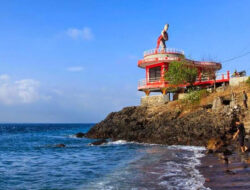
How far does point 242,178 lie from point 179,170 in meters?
4.16

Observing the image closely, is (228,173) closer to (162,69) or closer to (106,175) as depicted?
(106,175)

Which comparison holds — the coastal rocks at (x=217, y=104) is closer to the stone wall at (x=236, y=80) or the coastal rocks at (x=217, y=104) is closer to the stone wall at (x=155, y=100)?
the stone wall at (x=236, y=80)

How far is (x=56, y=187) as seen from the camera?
43.1ft

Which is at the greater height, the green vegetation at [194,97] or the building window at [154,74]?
the building window at [154,74]

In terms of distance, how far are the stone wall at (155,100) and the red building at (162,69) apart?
164 cm

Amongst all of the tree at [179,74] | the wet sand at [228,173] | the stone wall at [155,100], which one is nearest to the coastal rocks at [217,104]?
the tree at [179,74]

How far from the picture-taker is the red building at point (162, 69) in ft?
142

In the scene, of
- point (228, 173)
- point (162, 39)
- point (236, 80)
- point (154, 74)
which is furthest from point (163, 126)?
point (228, 173)

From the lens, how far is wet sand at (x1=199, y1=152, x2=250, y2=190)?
438 inches

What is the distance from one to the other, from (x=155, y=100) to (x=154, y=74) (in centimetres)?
539

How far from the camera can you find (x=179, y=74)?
40.5m

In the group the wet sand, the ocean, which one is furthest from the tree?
the wet sand

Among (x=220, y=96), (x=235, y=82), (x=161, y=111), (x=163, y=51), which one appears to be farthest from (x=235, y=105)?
(x=163, y=51)

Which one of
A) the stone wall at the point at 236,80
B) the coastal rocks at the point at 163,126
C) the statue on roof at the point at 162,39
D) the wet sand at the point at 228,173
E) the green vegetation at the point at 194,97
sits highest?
→ the statue on roof at the point at 162,39
